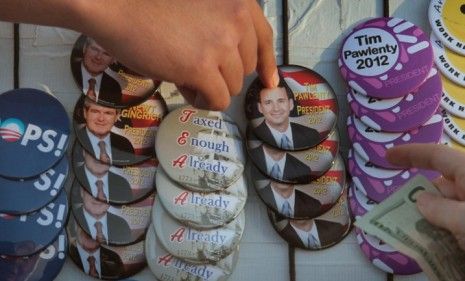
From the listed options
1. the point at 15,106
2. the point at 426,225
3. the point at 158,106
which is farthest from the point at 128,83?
the point at 426,225

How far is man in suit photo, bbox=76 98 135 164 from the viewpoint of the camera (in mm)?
1323

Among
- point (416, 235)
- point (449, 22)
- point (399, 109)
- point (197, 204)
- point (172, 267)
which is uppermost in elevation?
point (416, 235)

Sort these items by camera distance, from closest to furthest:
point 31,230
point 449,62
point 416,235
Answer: point 416,235 < point 31,230 < point 449,62

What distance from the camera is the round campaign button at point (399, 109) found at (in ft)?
4.41

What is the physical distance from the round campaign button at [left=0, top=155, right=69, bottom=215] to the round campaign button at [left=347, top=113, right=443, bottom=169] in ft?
1.97

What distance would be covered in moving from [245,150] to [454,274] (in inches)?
28.1

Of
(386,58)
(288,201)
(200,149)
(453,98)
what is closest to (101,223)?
(200,149)

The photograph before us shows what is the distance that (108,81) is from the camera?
1.33 m

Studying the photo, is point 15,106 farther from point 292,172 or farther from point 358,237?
point 358,237

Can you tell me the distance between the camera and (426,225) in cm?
74

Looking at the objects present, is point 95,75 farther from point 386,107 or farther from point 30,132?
point 386,107

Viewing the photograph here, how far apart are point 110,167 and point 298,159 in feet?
1.23

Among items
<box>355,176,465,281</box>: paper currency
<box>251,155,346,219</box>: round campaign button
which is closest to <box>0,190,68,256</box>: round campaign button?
<box>251,155,346,219</box>: round campaign button

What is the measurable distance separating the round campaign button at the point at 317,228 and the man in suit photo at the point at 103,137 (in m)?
0.32
